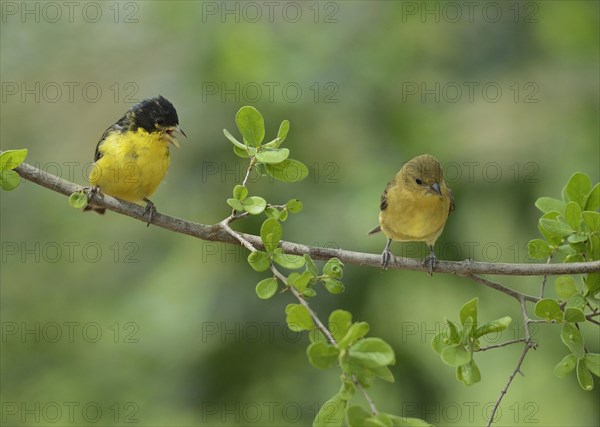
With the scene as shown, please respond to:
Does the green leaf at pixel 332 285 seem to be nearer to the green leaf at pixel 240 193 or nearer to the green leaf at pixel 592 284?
the green leaf at pixel 240 193

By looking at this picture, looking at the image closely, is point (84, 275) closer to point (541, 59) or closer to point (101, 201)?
point (101, 201)

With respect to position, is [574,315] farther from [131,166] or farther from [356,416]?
[131,166]

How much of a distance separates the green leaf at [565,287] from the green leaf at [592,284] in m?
0.08

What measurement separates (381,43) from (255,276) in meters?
1.94

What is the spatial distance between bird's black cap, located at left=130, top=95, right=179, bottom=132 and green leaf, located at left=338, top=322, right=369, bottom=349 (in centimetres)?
256

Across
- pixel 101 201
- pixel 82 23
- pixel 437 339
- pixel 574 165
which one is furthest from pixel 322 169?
pixel 82 23

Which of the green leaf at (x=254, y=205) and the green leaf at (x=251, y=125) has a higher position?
the green leaf at (x=251, y=125)

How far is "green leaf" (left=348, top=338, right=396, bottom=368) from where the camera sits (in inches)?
70.4

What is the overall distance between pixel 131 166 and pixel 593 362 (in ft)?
8.42

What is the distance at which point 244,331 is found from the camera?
4047 mm

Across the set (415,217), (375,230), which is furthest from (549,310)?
(375,230)

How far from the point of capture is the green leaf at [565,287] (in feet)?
8.62

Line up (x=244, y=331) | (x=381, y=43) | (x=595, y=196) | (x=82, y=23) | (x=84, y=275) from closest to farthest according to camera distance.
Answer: (x=595, y=196)
(x=244, y=331)
(x=381, y=43)
(x=84, y=275)
(x=82, y=23)

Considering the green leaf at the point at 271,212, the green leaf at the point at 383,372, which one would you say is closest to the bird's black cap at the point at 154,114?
the green leaf at the point at 271,212
